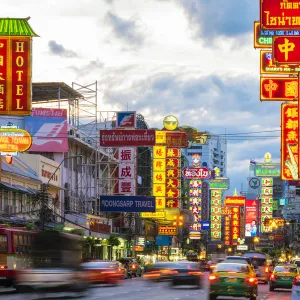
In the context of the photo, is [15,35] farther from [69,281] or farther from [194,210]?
[194,210]

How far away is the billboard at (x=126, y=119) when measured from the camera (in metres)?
96.1

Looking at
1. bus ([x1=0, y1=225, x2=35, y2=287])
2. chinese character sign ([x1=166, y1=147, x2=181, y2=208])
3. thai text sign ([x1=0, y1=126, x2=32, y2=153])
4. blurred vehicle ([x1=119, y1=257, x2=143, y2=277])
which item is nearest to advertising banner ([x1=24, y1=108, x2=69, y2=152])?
blurred vehicle ([x1=119, y1=257, x2=143, y2=277])

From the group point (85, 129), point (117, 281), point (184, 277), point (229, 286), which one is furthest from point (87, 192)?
point (229, 286)

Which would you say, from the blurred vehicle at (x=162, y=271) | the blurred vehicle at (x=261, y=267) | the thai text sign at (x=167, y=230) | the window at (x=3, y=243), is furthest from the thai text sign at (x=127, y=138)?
the thai text sign at (x=167, y=230)

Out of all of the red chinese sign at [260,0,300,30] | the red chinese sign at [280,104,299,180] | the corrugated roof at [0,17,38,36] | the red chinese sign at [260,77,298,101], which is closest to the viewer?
the red chinese sign at [260,0,300,30]

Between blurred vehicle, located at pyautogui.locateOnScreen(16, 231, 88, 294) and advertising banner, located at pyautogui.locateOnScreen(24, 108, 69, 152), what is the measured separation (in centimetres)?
6094

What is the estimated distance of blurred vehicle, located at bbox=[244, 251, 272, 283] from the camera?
67000 mm

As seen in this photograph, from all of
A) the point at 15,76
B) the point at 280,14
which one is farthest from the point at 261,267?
the point at 15,76

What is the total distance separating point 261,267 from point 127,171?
2897 centimetres

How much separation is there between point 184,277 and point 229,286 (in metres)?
11.6

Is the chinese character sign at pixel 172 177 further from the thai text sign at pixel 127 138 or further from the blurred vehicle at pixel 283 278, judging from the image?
the blurred vehicle at pixel 283 278

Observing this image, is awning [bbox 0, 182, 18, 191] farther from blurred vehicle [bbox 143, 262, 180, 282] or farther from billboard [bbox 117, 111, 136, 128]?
billboard [bbox 117, 111, 136, 128]

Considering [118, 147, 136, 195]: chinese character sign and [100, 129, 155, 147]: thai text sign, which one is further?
[118, 147, 136, 195]: chinese character sign

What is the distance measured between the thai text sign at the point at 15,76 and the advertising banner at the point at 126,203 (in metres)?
36.8
